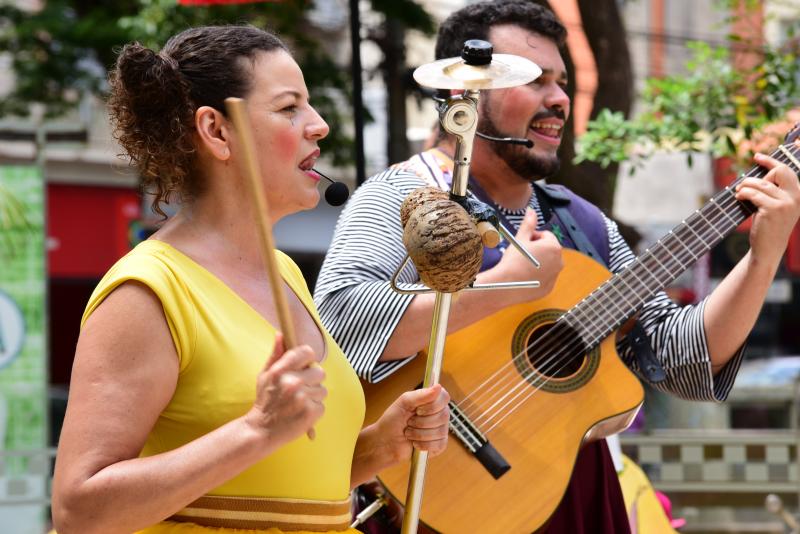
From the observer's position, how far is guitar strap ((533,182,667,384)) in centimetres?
296

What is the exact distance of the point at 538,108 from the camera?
9.51 feet

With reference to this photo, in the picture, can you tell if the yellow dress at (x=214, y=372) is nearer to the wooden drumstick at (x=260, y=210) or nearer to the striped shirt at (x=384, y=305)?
the wooden drumstick at (x=260, y=210)

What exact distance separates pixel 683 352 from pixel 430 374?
3.60 ft

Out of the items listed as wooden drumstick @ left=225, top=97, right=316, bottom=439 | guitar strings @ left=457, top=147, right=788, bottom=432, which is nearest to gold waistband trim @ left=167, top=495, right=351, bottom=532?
wooden drumstick @ left=225, top=97, right=316, bottom=439

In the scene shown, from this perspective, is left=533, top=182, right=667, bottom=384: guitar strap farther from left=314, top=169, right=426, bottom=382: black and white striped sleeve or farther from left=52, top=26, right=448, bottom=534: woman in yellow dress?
left=52, top=26, right=448, bottom=534: woman in yellow dress

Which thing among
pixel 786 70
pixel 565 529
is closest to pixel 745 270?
pixel 565 529

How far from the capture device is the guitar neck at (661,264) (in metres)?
2.84

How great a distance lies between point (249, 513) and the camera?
1906 mm

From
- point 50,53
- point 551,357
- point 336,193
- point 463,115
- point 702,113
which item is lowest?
point 50,53

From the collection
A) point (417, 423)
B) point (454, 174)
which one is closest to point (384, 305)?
point (417, 423)

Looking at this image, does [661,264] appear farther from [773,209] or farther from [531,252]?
[531,252]

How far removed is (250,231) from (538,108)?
106 centimetres

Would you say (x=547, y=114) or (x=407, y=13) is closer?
(x=547, y=114)

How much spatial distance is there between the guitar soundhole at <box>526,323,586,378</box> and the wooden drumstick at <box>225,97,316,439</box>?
1.28 metres
